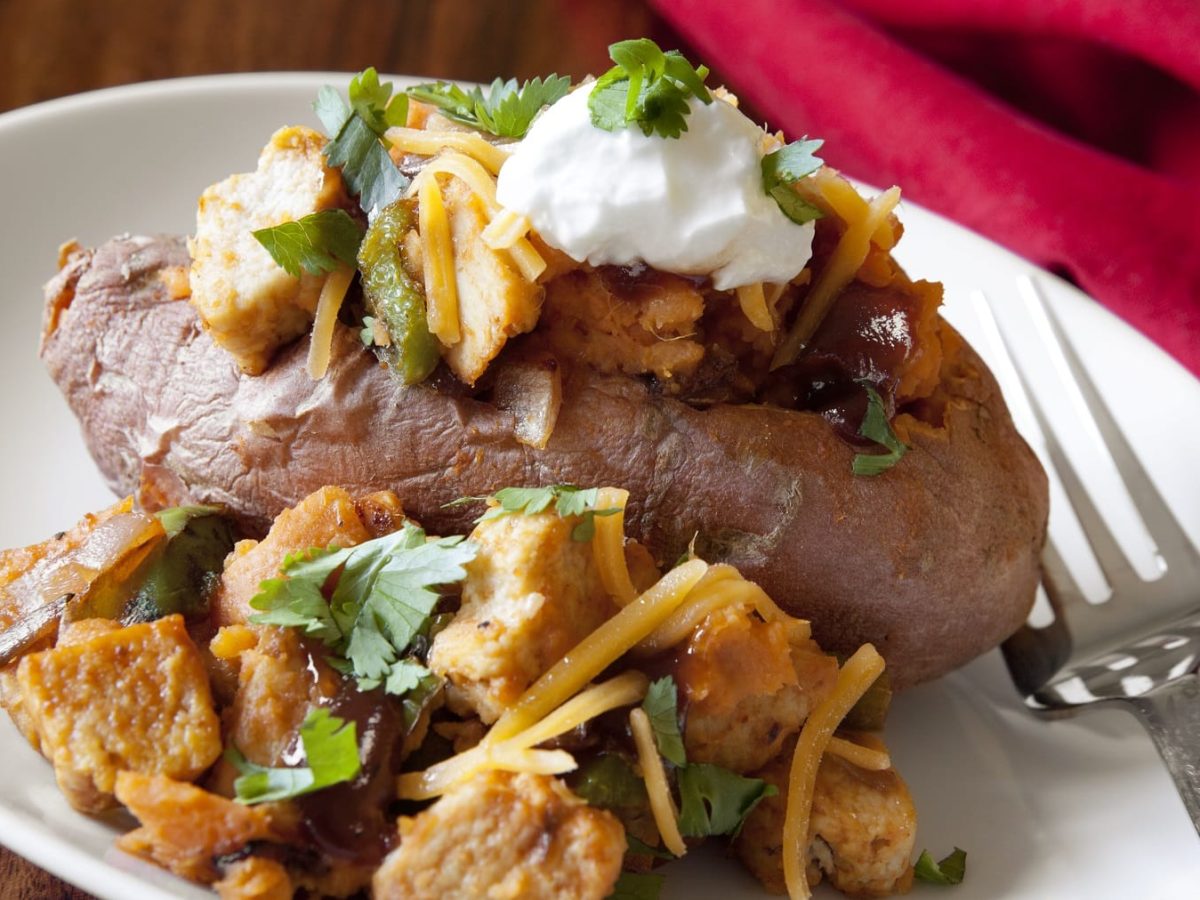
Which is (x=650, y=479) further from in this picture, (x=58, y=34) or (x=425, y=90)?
(x=58, y=34)

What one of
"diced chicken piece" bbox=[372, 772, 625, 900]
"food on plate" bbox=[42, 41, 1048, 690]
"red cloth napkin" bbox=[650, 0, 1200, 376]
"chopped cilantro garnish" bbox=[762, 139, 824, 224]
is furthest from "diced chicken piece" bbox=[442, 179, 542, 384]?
"red cloth napkin" bbox=[650, 0, 1200, 376]

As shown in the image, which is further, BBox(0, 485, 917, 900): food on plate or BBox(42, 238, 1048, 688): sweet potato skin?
BBox(42, 238, 1048, 688): sweet potato skin

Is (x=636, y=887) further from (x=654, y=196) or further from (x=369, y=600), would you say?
(x=654, y=196)

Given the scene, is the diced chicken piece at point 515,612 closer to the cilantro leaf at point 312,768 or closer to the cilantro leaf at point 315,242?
the cilantro leaf at point 312,768

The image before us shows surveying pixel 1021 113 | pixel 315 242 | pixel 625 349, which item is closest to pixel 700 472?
pixel 625 349

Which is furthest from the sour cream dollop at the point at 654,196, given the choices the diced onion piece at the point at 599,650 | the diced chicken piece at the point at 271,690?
the diced chicken piece at the point at 271,690

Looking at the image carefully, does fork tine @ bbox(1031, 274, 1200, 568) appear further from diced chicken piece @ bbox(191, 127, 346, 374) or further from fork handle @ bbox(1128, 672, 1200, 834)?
diced chicken piece @ bbox(191, 127, 346, 374)

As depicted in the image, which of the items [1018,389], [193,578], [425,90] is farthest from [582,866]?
[1018,389]
